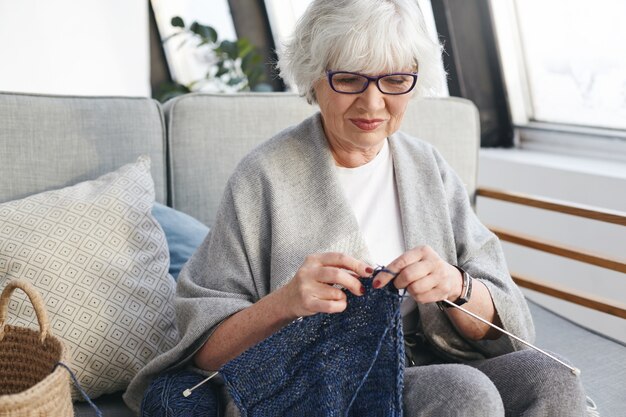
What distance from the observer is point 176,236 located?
6.04 feet

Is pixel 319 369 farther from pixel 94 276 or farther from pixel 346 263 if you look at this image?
pixel 94 276

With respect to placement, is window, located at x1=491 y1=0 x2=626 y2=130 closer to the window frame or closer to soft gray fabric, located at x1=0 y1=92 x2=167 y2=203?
the window frame

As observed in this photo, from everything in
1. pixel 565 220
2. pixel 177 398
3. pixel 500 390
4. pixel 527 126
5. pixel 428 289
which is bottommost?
pixel 565 220

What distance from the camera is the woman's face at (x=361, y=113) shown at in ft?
4.78

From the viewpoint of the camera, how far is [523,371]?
1347 millimetres

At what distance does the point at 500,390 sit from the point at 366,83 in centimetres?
60

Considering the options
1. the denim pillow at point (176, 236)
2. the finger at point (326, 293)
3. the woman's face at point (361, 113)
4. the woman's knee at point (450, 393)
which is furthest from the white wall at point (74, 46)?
the woman's knee at point (450, 393)

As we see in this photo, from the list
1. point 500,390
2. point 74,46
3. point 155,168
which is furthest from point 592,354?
point 74,46

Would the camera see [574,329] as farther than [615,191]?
No

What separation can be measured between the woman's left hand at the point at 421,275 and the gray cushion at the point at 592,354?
51 cm

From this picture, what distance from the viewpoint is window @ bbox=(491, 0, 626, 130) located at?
8.85 ft

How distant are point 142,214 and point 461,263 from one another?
0.70 m

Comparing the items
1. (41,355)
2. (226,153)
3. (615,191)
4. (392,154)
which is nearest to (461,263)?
(392,154)

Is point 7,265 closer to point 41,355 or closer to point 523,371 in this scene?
point 41,355
